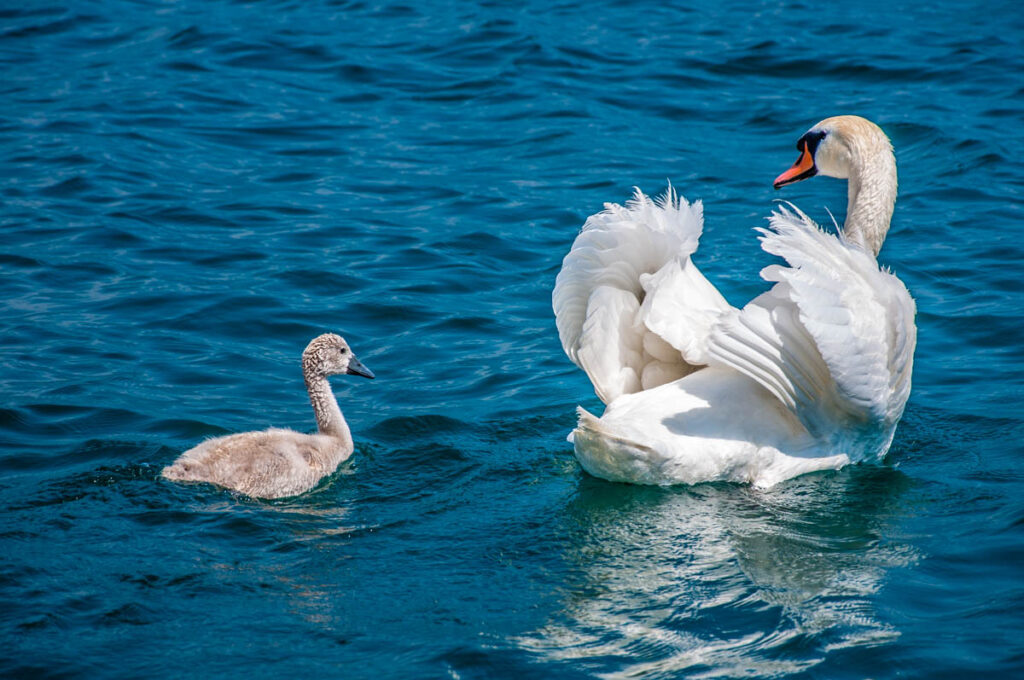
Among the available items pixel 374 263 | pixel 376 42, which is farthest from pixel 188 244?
pixel 376 42

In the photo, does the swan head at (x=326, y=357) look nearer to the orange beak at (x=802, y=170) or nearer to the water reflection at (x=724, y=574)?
the water reflection at (x=724, y=574)

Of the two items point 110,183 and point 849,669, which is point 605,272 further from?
point 110,183

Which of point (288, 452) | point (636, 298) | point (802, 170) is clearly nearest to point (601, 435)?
point (636, 298)

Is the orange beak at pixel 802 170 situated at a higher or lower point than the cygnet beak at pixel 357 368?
higher

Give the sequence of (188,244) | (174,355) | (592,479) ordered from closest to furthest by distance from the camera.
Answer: (592,479), (174,355), (188,244)

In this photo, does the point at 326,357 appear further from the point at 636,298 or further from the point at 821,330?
the point at 821,330

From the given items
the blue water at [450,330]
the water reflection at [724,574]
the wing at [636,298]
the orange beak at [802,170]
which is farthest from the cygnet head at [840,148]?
the water reflection at [724,574]

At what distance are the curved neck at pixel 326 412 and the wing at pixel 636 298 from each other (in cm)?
133

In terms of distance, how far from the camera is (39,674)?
15.9ft

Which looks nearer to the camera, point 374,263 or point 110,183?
point 374,263

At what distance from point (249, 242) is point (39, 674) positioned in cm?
590

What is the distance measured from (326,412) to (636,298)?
6.09 feet

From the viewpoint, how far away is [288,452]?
6820 mm

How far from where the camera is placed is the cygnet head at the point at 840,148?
25.0 ft
